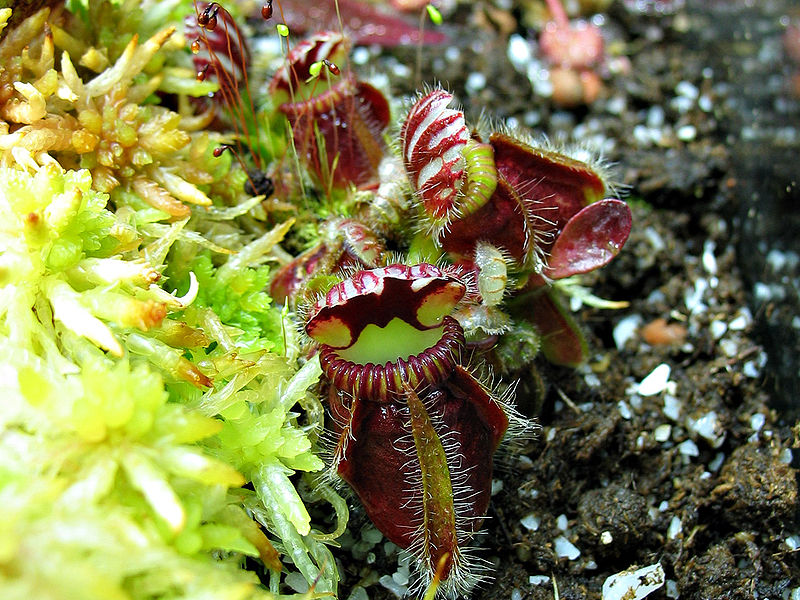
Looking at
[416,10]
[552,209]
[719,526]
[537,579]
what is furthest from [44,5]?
[719,526]

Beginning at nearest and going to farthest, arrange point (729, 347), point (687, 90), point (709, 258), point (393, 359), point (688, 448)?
point (393, 359)
point (688, 448)
point (729, 347)
point (709, 258)
point (687, 90)

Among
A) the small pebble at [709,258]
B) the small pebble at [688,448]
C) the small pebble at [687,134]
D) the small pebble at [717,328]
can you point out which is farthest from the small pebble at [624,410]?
the small pebble at [687,134]

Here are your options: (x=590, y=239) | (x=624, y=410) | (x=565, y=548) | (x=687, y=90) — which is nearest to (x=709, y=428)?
(x=624, y=410)

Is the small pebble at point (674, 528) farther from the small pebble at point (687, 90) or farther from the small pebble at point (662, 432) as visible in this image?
the small pebble at point (687, 90)

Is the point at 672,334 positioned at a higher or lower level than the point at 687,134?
lower

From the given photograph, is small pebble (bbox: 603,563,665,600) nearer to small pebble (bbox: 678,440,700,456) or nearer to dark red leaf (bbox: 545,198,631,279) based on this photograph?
small pebble (bbox: 678,440,700,456)

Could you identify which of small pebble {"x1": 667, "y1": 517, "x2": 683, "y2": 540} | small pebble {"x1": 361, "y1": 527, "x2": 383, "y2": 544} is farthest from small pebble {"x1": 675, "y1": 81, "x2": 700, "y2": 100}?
small pebble {"x1": 361, "y1": 527, "x2": 383, "y2": 544}

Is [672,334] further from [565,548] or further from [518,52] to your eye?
[518,52]
